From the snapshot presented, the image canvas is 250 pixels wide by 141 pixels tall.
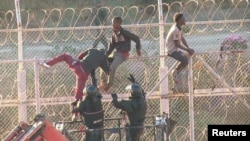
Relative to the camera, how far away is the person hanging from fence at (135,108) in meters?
9.88

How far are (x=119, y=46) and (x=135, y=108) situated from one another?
207 cm

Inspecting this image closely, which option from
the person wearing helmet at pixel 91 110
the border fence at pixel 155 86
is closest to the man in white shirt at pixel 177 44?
the border fence at pixel 155 86

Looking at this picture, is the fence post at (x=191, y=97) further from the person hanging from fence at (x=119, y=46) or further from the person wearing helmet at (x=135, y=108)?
the person wearing helmet at (x=135, y=108)

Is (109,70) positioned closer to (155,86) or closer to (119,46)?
(119,46)

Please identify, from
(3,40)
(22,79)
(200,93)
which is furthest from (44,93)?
(200,93)

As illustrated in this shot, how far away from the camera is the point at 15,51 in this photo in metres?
14.0

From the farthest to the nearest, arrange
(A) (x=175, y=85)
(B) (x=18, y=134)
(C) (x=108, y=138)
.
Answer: (A) (x=175, y=85) < (C) (x=108, y=138) < (B) (x=18, y=134)

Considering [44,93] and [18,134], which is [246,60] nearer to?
[44,93]

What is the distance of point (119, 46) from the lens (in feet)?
38.9

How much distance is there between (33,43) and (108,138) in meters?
3.81

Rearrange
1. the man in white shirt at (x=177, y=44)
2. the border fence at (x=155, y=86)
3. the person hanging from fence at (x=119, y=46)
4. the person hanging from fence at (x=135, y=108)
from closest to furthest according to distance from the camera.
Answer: the person hanging from fence at (x=135, y=108), the man in white shirt at (x=177, y=44), the person hanging from fence at (x=119, y=46), the border fence at (x=155, y=86)

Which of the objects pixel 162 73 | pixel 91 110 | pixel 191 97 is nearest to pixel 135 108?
pixel 91 110

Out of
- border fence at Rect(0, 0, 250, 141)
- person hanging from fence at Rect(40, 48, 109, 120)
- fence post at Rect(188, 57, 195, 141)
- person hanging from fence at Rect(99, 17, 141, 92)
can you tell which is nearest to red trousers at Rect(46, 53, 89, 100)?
person hanging from fence at Rect(40, 48, 109, 120)

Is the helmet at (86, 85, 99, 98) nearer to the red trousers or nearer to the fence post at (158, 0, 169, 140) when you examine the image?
the red trousers
